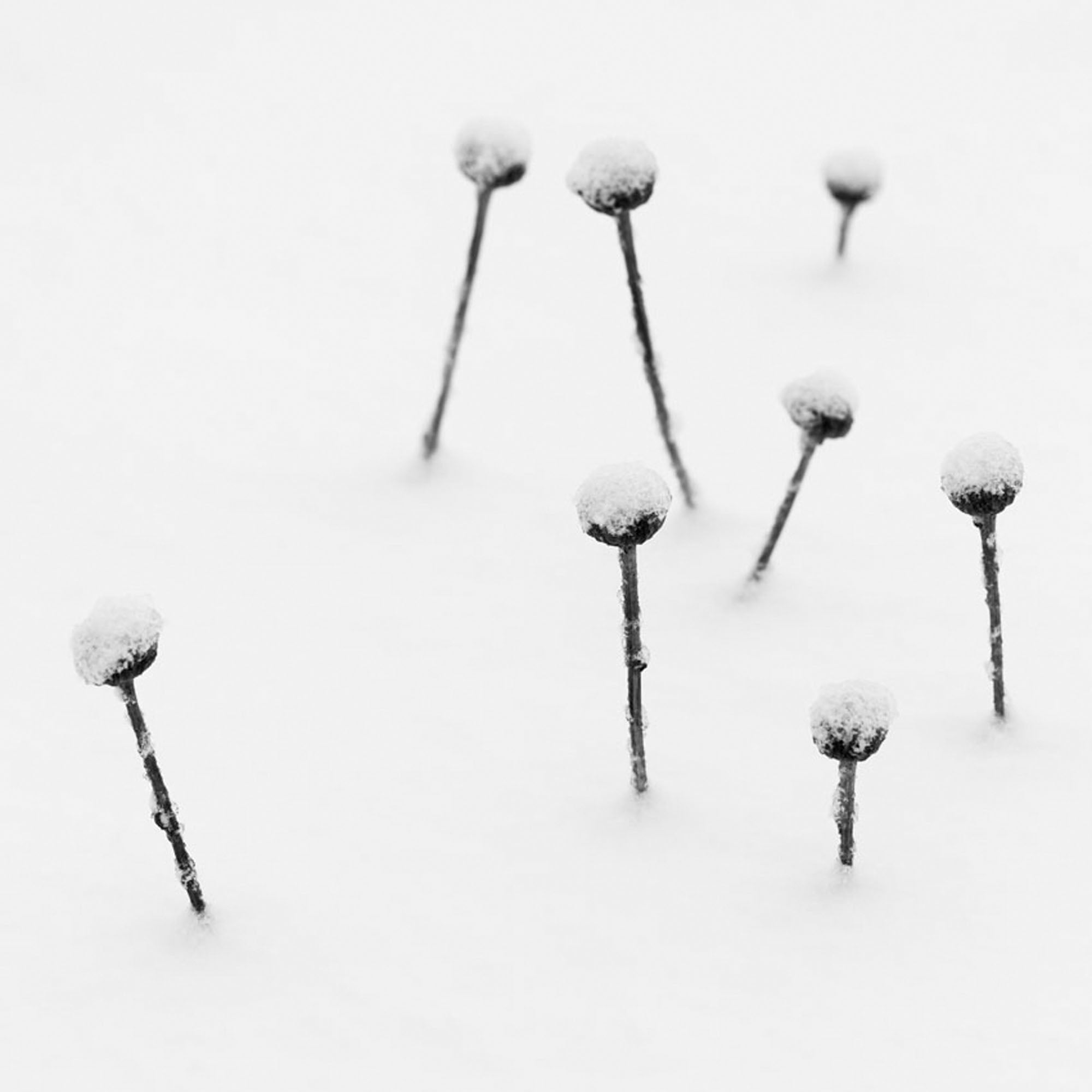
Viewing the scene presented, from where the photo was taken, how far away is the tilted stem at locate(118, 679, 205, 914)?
5.74ft

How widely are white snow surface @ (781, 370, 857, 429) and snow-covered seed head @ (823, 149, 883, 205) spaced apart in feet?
3.74

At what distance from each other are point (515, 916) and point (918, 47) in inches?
120

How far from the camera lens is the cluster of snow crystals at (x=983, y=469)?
1896mm

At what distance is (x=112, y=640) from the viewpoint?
1692mm

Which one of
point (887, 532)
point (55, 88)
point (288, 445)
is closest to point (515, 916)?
point (887, 532)

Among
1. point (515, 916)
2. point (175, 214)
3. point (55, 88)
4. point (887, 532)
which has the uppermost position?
point (55, 88)

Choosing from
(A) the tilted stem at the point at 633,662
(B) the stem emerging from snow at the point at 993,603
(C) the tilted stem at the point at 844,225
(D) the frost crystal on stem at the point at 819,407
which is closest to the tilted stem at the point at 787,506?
(D) the frost crystal on stem at the point at 819,407

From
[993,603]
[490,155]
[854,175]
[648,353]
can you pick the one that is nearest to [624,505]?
[993,603]

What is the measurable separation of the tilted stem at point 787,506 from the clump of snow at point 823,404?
0.02 m

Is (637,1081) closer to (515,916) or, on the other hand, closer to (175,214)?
(515,916)

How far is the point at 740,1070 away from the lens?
68.6 inches

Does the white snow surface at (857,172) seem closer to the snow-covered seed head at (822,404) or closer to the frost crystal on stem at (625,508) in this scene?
the snow-covered seed head at (822,404)

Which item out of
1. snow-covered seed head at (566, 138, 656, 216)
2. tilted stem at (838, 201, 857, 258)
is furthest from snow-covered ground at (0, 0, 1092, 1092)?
snow-covered seed head at (566, 138, 656, 216)

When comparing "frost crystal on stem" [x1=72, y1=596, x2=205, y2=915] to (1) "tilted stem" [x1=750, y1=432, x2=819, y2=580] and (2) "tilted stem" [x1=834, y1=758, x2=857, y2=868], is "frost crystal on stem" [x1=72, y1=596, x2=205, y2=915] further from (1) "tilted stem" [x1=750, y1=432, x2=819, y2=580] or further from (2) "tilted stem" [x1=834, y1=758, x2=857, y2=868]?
(1) "tilted stem" [x1=750, y1=432, x2=819, y2=580]
